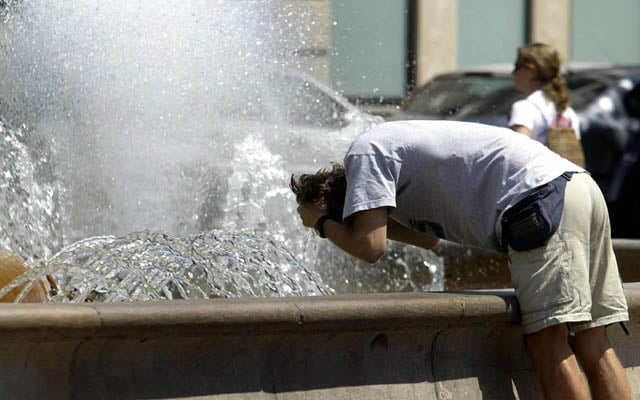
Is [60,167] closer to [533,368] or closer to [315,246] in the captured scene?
[315,246]

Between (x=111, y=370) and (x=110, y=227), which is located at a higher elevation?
(x=111, y=370)

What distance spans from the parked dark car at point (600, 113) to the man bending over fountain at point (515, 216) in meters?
7.80

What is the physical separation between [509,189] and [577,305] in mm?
362

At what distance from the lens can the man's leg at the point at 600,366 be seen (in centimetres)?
420

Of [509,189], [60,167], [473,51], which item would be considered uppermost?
[509,189]

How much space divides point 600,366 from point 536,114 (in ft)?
12.2

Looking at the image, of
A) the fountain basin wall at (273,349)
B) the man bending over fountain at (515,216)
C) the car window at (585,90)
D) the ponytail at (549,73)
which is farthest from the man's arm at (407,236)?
the car window at (585,90)

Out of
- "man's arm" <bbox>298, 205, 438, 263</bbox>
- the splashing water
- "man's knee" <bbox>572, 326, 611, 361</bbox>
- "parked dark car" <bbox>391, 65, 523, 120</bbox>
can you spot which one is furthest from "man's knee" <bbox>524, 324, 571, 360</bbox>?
"parked dark car" <bbox>391, 65, 523, 120</bbox>

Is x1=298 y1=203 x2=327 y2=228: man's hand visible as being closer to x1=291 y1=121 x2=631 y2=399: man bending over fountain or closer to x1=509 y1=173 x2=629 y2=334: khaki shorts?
x1=291 y1=121 x2=631 y2=399: man bending over fountain

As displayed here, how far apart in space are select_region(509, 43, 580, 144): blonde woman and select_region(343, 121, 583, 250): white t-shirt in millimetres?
3584

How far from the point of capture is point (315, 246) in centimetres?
693

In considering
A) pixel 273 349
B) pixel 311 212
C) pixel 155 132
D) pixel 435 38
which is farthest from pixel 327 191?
pixel 435 38

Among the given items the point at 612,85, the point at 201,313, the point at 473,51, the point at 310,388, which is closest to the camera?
the point at 201,313

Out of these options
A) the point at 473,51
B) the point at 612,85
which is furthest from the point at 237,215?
the point at 473,51
